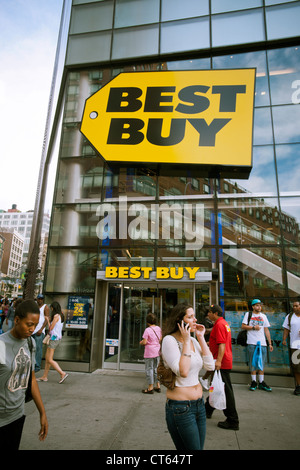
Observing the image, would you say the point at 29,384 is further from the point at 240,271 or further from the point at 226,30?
the point at 226,30

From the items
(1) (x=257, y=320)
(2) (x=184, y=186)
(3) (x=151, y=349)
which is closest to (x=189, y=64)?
(2) (x=184, y=186)

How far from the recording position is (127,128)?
10.2 m

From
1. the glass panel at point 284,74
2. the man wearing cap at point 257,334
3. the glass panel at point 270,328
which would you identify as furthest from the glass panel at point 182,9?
Result: the man wearing cap at point 257,334

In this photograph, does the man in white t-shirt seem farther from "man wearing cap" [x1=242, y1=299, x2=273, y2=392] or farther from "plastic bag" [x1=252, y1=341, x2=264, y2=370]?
"plastic bag" [x1=252, y1=341, x2=264, y2=370]

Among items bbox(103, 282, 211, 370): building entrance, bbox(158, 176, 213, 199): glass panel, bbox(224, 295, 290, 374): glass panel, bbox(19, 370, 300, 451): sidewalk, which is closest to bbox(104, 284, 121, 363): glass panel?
bbox(103, 282, 211, 370): building entrance

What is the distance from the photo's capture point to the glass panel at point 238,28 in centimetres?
1066

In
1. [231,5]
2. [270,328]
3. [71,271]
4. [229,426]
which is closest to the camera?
[229,426]

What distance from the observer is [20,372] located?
8.71 ft

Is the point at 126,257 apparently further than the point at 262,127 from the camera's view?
No

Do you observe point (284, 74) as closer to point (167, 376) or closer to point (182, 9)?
point (182, 9)

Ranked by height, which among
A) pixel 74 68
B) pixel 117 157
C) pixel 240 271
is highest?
pixel 74 68

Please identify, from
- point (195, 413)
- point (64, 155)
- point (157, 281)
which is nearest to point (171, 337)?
point (195, 413)

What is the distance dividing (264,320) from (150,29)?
11.4 metres

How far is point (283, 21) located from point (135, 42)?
5413 mm
